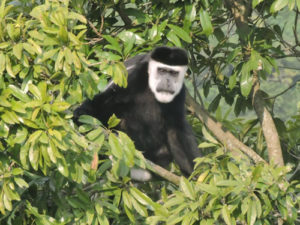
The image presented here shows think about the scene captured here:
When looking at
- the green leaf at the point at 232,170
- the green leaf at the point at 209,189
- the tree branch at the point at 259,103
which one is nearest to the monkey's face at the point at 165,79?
the tree branch at the point at 259,103

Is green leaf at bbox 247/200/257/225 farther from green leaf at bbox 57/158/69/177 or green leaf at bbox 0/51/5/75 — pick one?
green leaf at bbox 0/51/5/75

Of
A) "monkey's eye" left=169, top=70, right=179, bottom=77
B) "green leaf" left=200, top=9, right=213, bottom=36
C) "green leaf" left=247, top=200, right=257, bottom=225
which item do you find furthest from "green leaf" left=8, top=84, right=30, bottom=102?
"monkey's eye" left=169, top=70, right=179, bottom=77

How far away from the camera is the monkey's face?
4.18m

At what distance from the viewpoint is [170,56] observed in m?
4.04

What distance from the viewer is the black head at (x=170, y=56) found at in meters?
4.02

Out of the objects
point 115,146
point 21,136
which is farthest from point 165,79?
point 21,136

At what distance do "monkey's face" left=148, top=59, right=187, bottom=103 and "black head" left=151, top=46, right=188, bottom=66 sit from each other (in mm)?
52

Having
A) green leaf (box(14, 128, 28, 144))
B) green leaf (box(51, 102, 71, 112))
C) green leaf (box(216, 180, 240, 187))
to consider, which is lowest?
green leaf (box(216, 180, 240, 187))

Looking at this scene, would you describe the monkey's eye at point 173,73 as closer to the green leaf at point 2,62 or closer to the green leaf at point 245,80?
the green leaf at point 245,80

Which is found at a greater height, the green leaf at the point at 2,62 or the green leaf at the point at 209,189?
the green leaf at the point at 2,62

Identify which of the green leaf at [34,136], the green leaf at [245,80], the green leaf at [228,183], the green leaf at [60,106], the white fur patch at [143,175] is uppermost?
the green leaf at [60,106]

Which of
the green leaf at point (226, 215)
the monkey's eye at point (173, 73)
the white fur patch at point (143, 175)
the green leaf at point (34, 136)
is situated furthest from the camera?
the monkey's eye at point (173, 73)

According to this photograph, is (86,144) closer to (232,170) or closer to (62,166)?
(62,166)

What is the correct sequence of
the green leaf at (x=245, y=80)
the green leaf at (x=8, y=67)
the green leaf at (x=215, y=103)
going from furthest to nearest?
the green leaf at (x=215, y=103) < the green leaf at (x=245, y=80) < the green leaf at (x=8, y=67)
